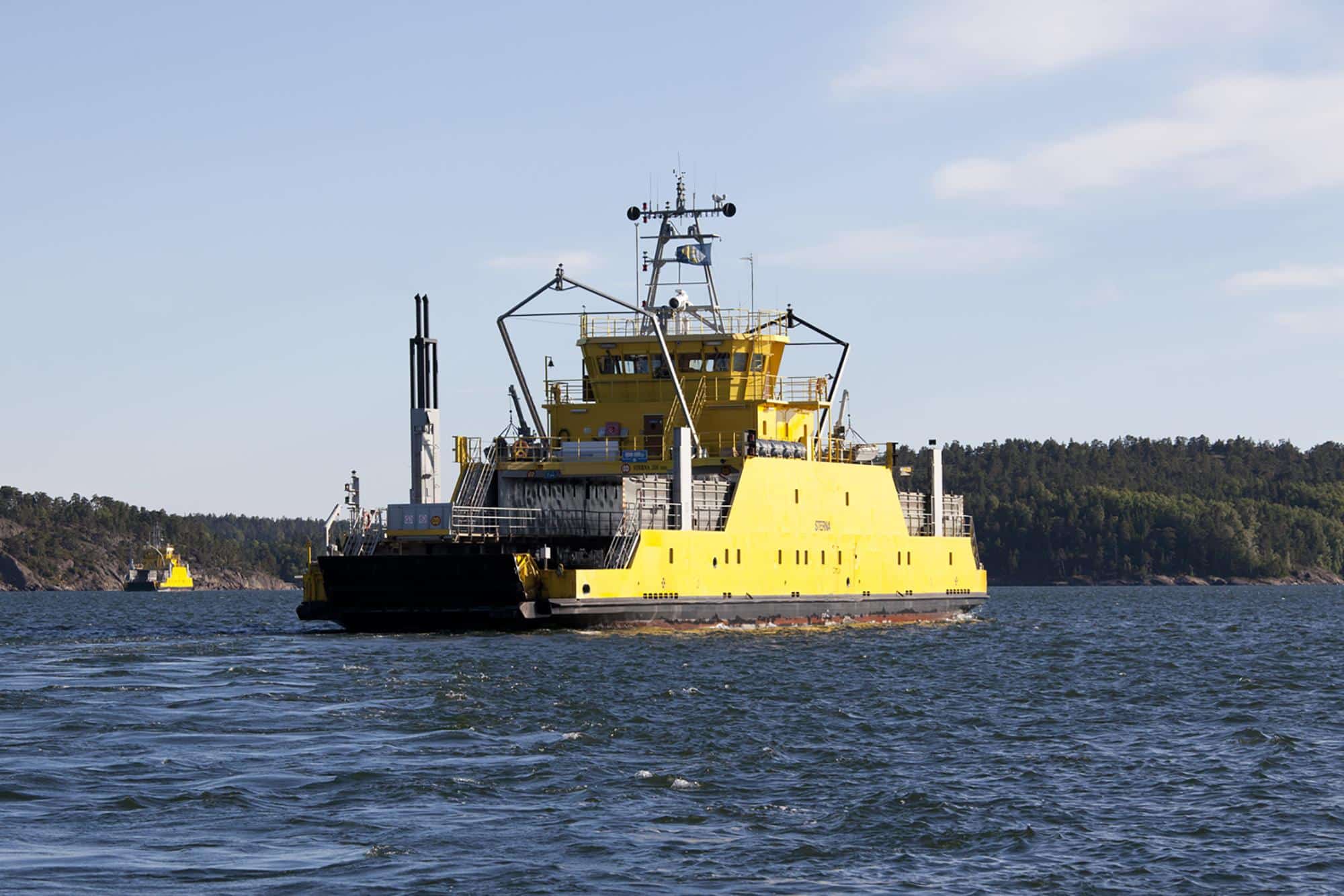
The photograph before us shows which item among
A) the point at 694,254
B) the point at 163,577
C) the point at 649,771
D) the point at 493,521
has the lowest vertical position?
the point at 649,771

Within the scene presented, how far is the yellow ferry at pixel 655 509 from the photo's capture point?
34219 mm

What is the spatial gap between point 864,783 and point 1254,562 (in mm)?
136904

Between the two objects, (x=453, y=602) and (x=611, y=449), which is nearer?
(x=453, y=602)

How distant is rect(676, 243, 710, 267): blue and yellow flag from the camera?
4438cm

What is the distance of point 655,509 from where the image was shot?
122 ft

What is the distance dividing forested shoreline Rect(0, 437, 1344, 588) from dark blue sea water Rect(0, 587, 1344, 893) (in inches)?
4575

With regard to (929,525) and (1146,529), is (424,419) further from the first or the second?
(1146,529)

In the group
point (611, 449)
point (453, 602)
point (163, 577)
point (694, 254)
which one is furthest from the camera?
point (163, 577)

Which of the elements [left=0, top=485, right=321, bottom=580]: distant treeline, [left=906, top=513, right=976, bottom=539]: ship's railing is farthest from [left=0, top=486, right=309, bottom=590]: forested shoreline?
[left=906, top=513, right=976, bottom=539]: ship's railing

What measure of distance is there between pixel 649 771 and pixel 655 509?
19.1 metres

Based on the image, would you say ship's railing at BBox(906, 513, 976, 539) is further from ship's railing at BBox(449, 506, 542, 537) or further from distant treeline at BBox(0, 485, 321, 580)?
distant treeline at BBox(0, 485, 321, 580)

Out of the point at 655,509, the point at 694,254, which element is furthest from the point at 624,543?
the point at 694,254

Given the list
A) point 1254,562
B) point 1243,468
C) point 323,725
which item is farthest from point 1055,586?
point 323,725

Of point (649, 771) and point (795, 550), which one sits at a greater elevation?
point (795, 550)
